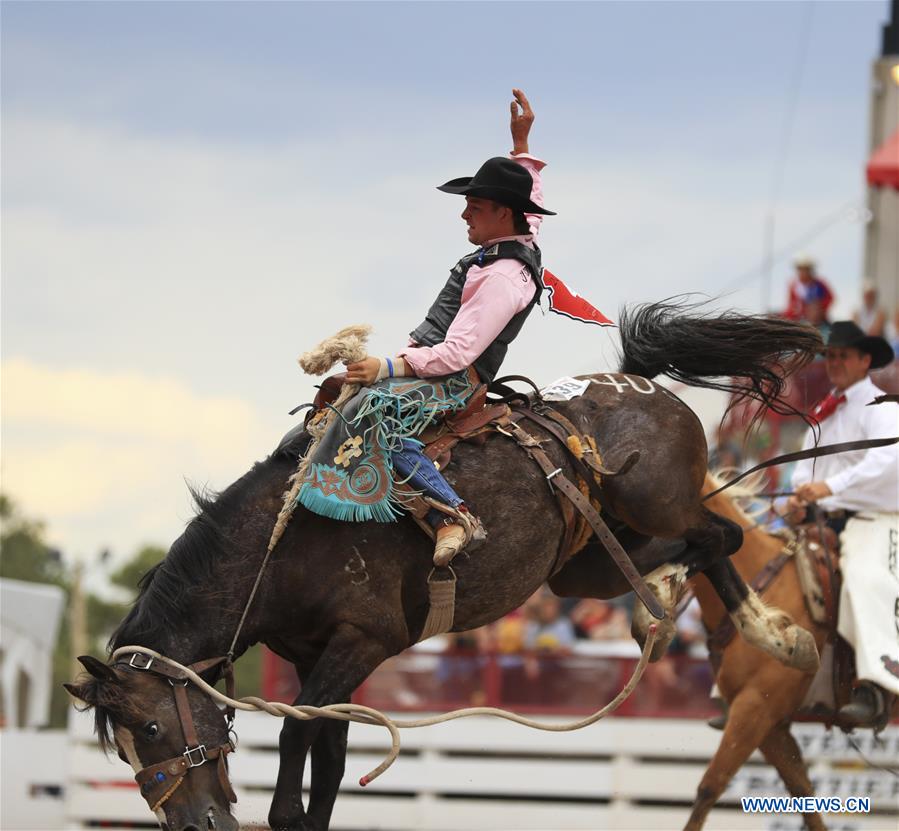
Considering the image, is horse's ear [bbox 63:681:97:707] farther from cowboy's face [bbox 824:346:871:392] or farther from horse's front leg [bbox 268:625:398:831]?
cowboy's face [bbox 824:346:871:392]

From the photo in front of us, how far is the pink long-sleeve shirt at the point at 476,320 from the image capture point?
5.25 m

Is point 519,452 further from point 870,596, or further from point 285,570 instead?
point 870,596

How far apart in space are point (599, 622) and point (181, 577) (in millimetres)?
7934

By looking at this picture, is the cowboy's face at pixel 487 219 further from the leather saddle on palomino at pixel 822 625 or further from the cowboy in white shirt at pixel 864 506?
the leather saddle on palomino at pixel 822 625

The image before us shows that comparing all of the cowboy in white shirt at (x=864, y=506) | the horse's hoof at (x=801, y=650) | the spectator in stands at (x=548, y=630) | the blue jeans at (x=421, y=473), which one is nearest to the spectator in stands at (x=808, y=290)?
the spectator in stands at (x=548, y=630)

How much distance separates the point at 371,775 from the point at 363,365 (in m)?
1.55

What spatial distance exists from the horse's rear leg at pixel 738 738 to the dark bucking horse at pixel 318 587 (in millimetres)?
1715

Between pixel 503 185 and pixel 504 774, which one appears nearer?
pixel 503 185

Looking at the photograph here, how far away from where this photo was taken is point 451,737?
1102cm

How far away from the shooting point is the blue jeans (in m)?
5.12

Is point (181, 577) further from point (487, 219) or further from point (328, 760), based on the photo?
point (487, 219)

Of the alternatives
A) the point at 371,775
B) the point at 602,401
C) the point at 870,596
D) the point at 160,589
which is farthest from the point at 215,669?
the point at 870,596

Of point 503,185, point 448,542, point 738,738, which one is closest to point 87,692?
point 448,542

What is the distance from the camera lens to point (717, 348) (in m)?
6.22
